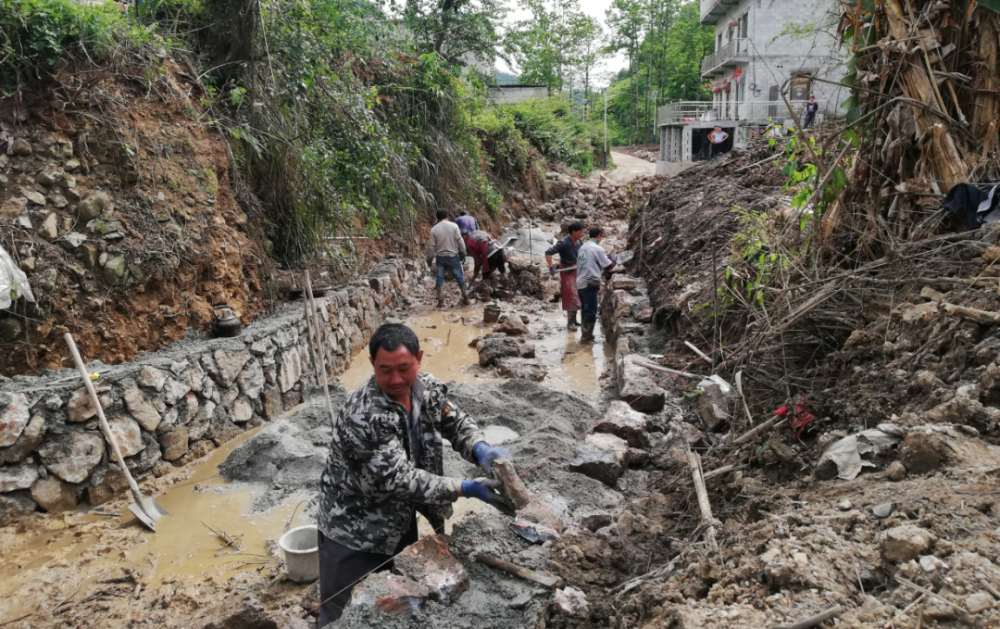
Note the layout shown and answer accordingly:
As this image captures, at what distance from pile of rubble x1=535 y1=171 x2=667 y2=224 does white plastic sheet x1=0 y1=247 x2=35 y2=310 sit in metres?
17.0

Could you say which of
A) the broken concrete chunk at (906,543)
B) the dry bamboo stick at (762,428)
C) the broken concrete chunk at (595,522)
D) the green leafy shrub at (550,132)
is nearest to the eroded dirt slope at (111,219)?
the broken concrete chunk at (595,522)

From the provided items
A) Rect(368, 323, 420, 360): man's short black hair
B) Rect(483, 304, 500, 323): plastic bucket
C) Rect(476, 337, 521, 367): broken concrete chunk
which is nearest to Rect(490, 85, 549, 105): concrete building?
Rect(483, 304, 500, 323): plastic bucket

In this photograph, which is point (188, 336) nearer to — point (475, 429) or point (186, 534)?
point (186, 534)

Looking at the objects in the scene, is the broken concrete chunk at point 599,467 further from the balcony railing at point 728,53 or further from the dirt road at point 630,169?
the balcony railing at point 728,53

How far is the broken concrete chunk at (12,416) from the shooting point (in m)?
4.09

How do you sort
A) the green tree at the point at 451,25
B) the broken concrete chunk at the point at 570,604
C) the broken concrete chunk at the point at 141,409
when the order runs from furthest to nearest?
the green tree at the point at 451,25
the broken concrete chunk at the point at 141,409
the broken concrete chunk at the point at 570,604

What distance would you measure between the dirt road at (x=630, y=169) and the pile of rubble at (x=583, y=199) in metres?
5.71

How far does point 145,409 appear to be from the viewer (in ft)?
16.1

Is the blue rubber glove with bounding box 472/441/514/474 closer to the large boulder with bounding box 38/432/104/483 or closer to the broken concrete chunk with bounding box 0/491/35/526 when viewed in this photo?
the large boulder with bounding box 38/432/104/483

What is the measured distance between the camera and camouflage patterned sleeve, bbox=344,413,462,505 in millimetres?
2529

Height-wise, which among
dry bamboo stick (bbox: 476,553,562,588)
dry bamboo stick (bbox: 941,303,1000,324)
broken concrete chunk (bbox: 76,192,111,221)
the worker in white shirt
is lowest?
dry bamboo stick (bbox: 476,553,562,588)

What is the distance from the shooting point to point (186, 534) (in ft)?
14.4

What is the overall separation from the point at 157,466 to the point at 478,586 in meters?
3.56

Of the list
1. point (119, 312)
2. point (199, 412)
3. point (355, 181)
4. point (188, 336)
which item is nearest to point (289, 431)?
point (199, 412)
